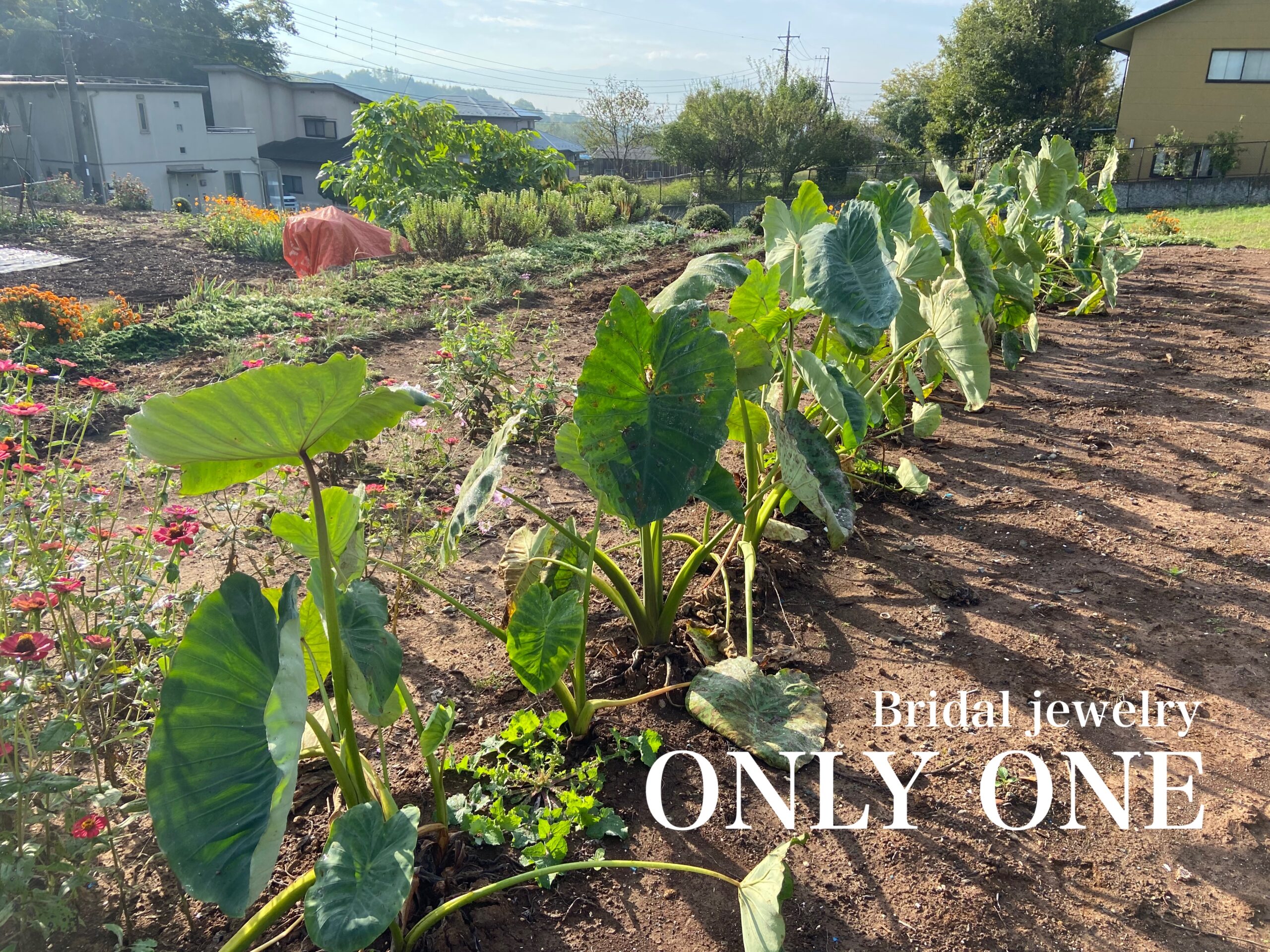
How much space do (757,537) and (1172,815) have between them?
3.76 feet

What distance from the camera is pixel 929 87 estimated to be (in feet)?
77.7

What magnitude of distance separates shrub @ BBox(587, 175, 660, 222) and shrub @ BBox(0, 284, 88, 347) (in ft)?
33.1

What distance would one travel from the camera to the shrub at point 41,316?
4.94 metres

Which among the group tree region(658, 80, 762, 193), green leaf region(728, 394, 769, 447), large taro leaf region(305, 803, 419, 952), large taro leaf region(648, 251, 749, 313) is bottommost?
large taro leaf region(305, 803, 419, 952)

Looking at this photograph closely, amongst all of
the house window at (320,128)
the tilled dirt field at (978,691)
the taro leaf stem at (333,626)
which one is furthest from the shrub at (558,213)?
the house window at (320,128)

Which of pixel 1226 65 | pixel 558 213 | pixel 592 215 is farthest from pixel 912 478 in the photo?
pixel 1226 65

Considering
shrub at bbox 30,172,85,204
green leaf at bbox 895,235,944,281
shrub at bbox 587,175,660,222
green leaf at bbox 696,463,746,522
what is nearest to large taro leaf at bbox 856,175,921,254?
green leaf at bbox 895,235,944,281

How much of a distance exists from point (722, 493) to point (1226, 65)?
20.8m

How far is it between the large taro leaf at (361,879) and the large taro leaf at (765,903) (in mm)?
523

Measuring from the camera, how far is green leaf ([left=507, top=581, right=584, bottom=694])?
62.1 inches

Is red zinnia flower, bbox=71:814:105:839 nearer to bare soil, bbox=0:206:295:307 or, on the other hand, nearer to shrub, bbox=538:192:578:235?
bare soil, bbox=0:206:295:307

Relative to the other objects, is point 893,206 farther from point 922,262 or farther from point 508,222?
point 508,222

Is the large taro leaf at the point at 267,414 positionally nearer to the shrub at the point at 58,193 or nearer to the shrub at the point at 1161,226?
the shrub at the point at 1161,226

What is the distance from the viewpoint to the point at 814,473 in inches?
79.0
